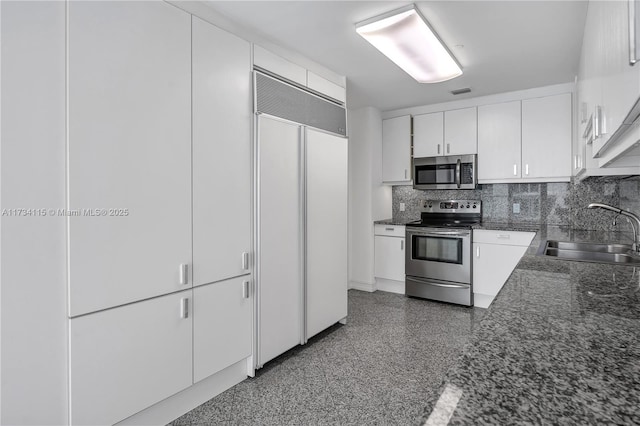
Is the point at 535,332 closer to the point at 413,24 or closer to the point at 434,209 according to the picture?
the point at 413,24

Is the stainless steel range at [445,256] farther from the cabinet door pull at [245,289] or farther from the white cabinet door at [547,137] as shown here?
the cabinet door pull at [245,289]

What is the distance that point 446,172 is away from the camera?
13.4ft

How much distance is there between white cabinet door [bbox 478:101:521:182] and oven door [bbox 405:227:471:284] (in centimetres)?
79

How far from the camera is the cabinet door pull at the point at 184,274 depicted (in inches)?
73.7

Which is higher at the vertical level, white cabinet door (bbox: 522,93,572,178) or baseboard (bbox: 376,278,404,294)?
white cabinet door (bbox: 522,93,572,178)

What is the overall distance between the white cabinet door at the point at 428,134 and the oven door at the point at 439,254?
1018mm

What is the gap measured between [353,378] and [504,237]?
2267 millimetres

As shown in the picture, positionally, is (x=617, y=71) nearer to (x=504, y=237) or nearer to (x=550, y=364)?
(x=550, y=364)

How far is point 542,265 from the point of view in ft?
5.15

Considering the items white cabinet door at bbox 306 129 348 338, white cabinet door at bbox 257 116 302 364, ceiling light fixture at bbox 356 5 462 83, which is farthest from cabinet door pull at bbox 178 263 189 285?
ceiling light fixture at bbox 356 5 462 83

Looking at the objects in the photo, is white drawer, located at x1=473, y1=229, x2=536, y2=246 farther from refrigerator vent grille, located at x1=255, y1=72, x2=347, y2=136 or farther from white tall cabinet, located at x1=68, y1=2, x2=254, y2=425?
white tall cabinet, located at x1=68, y1=2, x2=254, y2=425

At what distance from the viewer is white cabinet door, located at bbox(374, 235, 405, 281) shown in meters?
4.19

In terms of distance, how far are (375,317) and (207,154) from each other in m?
2.40

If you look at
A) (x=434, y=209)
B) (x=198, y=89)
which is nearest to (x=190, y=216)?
(x=198, y=89)
